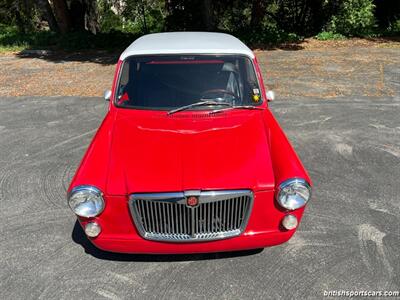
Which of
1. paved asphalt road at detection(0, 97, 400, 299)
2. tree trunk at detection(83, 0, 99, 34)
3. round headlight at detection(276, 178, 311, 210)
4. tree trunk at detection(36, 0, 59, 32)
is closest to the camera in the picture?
round headlight at detection(276, 178, 311, 210)

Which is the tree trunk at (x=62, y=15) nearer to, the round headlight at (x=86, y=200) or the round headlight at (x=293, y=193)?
the round headlight at (x=86, y=200)

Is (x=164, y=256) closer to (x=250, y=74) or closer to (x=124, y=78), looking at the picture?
(x=124, y=78)

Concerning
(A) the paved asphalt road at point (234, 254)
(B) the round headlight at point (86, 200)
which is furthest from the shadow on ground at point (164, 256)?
(B) the round headlight at point (86, 200)

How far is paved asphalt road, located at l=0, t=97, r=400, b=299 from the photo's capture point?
348 centimetres

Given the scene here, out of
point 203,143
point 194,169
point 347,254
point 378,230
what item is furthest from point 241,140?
point 378,230

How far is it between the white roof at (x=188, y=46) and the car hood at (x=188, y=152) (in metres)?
0.81

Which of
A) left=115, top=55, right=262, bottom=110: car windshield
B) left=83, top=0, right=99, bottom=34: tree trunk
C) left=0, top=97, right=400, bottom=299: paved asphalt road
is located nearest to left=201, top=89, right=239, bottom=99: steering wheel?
left=115, top=55, right=262, bottom=110: car windshield

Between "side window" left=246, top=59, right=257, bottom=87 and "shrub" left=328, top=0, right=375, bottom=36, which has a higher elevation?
"side window" left=246, top=59, right=257, bottom=87

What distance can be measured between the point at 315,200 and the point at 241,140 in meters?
1.64

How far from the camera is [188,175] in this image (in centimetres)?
330

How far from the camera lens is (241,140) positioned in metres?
3.81

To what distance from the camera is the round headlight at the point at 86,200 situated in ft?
10.7

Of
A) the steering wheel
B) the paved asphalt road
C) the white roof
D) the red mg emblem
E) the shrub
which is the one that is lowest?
the paved asphalt road

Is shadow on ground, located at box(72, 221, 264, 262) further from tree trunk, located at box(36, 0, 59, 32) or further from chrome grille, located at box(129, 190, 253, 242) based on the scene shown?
tree trunk, located at box(36, 0, 59, 32)
